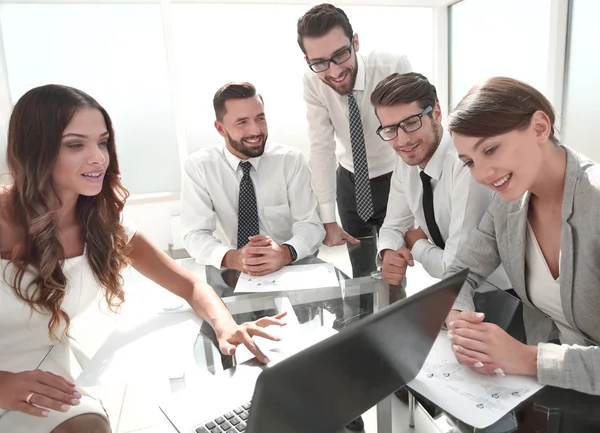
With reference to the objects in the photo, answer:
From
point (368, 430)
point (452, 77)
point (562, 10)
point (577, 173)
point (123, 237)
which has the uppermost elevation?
point (562, 10)

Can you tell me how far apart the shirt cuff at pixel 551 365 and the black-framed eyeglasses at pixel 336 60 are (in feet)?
4.96

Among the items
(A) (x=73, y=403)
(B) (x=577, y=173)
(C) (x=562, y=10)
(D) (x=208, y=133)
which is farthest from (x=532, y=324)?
(D) (x=208, y=133)

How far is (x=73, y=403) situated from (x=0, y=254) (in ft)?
1.81

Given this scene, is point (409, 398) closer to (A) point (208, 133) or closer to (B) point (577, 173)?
(B) point (577, 173)

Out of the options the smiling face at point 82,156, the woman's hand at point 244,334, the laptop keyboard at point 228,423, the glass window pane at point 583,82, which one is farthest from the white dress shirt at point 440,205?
the glass window pane at point 583,82

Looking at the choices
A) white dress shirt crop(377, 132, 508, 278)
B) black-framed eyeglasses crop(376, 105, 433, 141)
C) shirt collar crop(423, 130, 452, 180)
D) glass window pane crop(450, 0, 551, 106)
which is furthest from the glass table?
glass window pane crop(450, 0, 551, 106)

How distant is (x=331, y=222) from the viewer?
2201 millimetres

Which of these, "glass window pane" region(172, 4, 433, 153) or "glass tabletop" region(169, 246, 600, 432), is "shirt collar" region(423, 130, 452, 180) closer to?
"glass tabletop" region(169, 246, 600, 432)

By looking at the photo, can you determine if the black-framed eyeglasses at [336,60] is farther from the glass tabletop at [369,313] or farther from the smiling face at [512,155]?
the smiling face at [512,155]

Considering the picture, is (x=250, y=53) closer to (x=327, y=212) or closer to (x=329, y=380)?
(x=327, y=212)

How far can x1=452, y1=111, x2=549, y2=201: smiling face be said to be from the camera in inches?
42.7

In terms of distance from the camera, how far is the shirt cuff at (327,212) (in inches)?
87.6

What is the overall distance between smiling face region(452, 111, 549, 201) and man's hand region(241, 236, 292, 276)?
816 millimetres

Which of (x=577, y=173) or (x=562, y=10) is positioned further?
(x=562, y=10)
